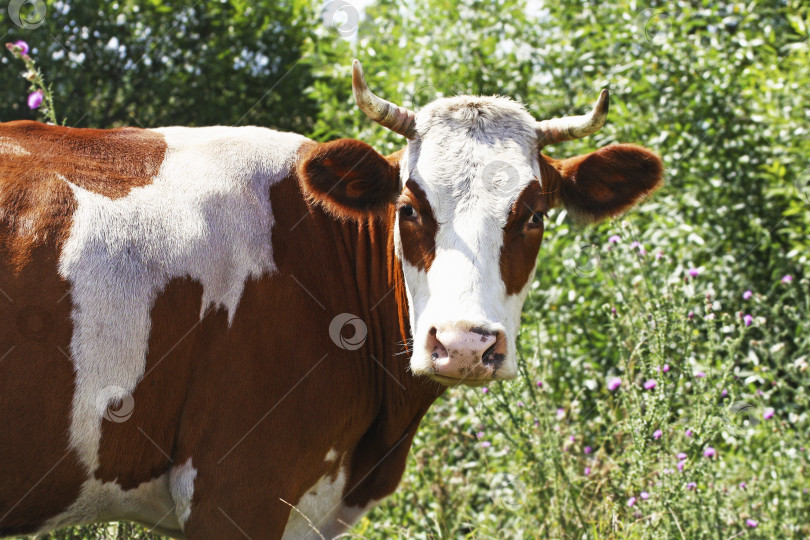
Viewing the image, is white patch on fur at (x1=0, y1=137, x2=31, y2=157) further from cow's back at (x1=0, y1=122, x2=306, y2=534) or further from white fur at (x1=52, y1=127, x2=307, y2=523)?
white fur at (x1=52, y1=127, x2=307, y2=523)

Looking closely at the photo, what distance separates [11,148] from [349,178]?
50.3 inches

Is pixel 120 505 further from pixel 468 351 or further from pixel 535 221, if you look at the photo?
pixel 535 221

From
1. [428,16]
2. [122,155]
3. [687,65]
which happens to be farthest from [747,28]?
[122,155]

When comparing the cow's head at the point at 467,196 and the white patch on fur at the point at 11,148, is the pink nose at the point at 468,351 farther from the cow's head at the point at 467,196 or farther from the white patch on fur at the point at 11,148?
the white patch on fur at the point at 11,148

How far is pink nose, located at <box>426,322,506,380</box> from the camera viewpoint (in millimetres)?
2559

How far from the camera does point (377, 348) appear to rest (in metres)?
3.36

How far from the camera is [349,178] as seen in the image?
321 centimetres

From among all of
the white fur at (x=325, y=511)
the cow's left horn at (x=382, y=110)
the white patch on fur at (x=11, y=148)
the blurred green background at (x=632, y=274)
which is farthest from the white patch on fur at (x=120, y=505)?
the cow's left horn at (x=382, y=110)

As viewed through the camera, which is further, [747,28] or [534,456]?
[747,28]

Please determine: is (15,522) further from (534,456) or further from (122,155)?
(534,456)

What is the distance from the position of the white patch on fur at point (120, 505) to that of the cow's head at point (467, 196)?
3.61 ft

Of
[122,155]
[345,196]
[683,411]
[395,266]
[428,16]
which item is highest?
[122,155]

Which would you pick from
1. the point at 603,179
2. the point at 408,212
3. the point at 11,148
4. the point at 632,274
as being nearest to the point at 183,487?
the point at 408,212

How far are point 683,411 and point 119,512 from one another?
10.3 ft
